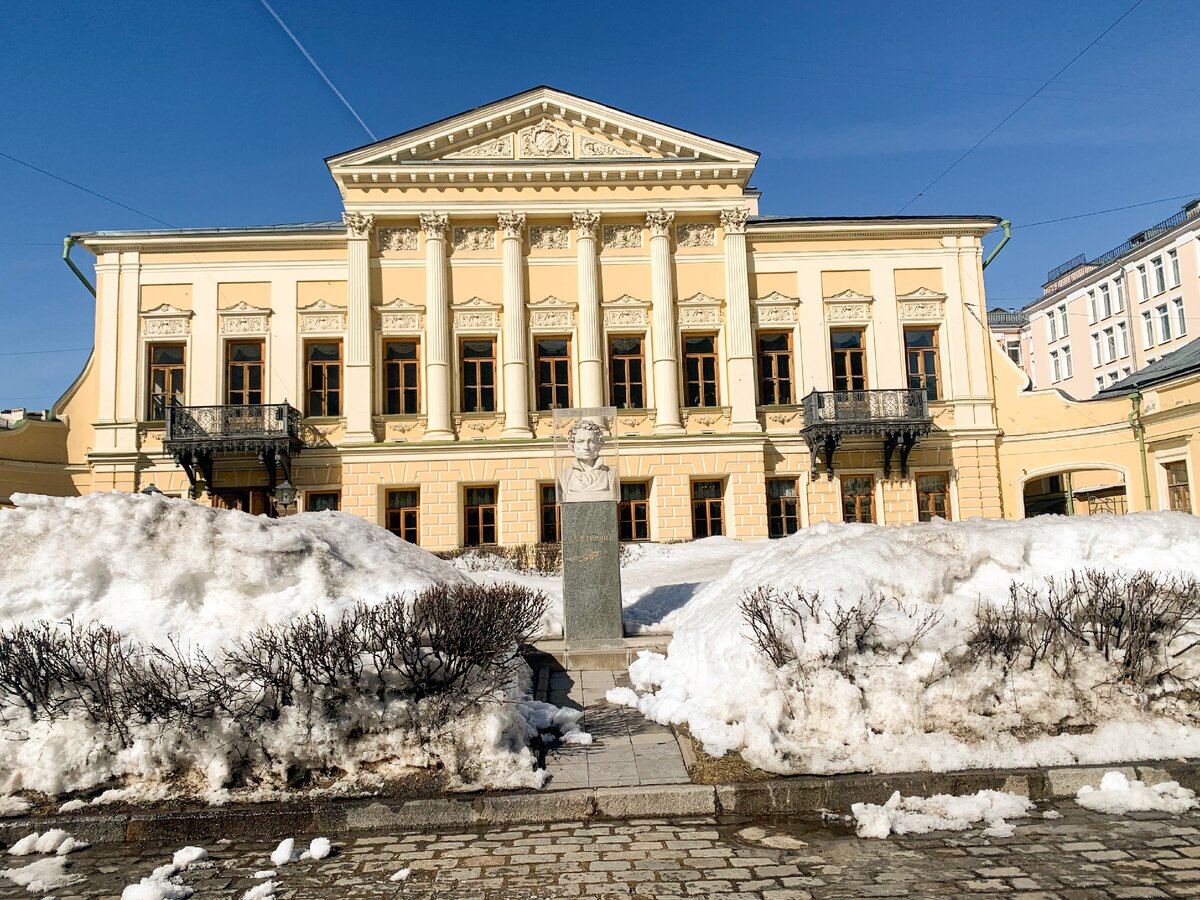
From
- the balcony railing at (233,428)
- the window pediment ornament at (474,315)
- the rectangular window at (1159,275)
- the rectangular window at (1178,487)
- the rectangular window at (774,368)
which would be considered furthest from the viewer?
the rectangular window at (1159,275)

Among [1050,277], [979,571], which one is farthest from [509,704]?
[1050,277]

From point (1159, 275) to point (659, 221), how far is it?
40.8 meters

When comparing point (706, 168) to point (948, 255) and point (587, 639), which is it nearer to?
point (948, 255)

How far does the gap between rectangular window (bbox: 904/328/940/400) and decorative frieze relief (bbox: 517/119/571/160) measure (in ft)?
41.3

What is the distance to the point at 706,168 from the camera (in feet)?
85.7

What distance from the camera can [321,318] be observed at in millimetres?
26094

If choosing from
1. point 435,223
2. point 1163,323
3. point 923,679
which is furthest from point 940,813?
point 1163,323

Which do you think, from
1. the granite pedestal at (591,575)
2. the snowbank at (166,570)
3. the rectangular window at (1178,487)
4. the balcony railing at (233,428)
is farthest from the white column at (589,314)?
the snowbank at (166,570)

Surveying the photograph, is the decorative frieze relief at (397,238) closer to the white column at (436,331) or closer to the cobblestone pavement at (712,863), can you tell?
the white column at (436,331)

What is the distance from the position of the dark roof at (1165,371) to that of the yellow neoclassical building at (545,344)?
380 centimetres

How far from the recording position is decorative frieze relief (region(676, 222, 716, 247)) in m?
26.9

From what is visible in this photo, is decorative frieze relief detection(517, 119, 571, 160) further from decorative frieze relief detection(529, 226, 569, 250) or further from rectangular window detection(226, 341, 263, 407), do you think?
rectangular window detection(226, 341, 263, 407)

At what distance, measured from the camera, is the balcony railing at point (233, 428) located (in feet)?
78.7

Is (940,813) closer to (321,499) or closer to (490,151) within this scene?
(321,499)
